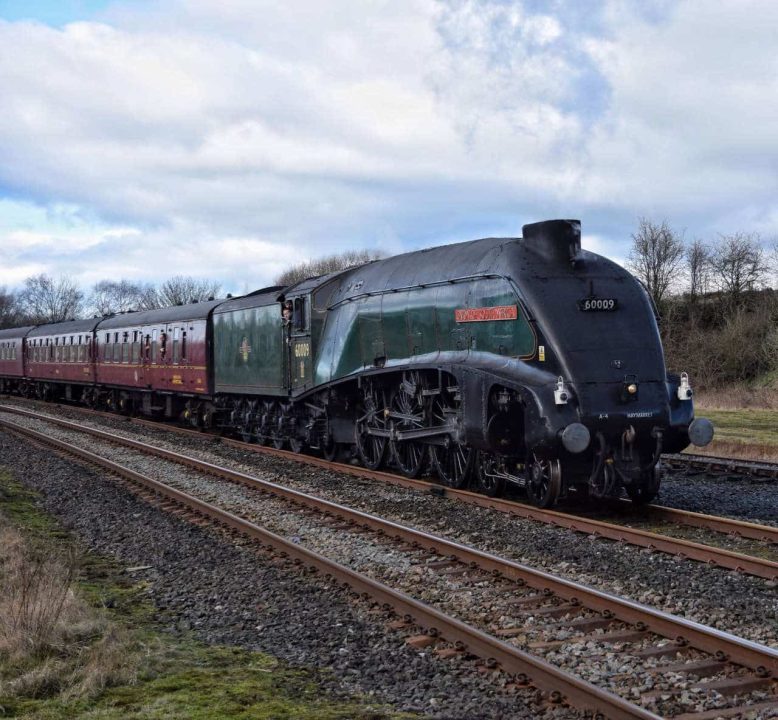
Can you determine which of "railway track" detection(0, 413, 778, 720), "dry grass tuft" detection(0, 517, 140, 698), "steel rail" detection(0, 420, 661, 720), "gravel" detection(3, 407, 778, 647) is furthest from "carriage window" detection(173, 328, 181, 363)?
"dry grass tuft" detection(0, 517, 140, 698)

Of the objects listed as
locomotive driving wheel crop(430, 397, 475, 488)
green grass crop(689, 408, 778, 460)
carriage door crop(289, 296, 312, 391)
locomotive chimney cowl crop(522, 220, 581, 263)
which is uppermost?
locomotive chimney cowl crop(522, 220, 581, 263)

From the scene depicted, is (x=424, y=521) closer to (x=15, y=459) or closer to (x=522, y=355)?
(x=522, y=355)

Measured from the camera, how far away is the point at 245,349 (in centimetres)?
1981

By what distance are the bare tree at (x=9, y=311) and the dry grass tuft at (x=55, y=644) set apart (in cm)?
11386

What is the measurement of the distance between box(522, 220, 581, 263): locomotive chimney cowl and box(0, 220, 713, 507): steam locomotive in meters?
0.02

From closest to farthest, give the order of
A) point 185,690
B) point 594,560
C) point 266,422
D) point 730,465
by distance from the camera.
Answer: point 185,690
point 594,560
point 730,465
point 266,422

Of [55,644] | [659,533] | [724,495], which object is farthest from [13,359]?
[55,644]

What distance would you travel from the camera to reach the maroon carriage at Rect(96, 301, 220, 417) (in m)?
23.0

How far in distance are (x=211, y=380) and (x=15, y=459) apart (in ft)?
18.1

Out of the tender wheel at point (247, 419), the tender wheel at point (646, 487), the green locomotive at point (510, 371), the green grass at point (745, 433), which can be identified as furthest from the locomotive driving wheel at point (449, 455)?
the green grass at point (745, 433)

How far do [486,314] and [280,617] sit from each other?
597cm

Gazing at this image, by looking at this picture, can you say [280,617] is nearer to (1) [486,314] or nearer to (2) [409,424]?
(1) [486,314]

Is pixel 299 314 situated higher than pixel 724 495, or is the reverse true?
pixel 299 314

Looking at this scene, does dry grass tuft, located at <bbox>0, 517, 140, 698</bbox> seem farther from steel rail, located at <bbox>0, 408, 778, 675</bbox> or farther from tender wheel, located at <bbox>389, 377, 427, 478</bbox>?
tender wheel, located at <bbox>389, 377, 427, 478</bbox>
